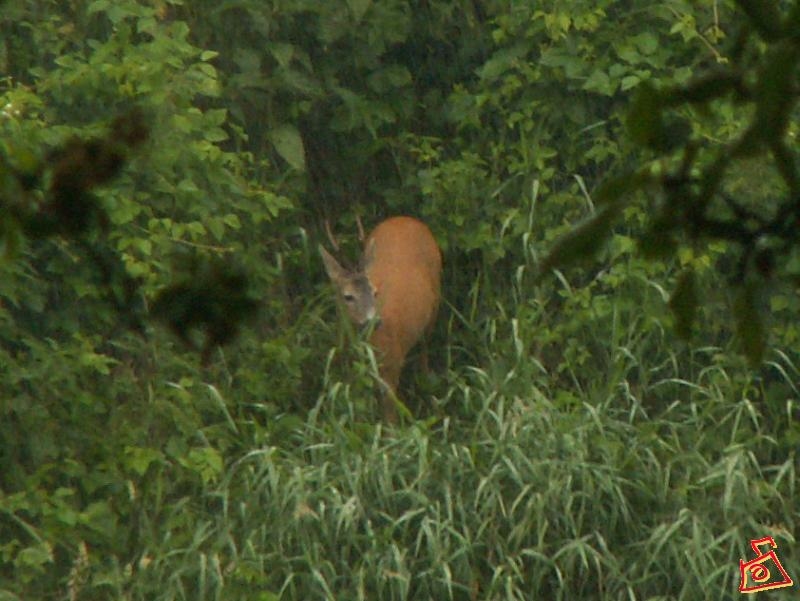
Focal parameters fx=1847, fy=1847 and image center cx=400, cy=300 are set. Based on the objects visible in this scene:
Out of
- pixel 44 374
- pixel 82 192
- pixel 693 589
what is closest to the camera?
pixel 82 192

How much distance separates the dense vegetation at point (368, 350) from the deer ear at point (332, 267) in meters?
0.09

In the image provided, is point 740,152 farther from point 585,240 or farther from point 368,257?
point 368,257

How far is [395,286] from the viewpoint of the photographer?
25.9ft

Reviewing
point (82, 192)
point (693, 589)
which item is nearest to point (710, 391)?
point (693, 589)

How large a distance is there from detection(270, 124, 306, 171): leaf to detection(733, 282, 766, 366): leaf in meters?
6.12

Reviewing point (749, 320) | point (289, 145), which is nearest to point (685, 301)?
point (749, 320)

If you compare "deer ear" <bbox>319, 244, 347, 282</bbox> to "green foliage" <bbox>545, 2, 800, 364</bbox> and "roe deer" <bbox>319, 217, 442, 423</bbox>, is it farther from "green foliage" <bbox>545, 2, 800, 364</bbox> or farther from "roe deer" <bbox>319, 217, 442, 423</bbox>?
"green foliage" <bbox>545, 2, 800, 364</bbox>

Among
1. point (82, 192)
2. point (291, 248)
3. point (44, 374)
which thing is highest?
point (82, 192)

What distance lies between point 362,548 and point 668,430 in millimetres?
1255

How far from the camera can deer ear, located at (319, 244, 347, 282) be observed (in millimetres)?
7461

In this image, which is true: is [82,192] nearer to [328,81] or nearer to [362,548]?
[362,548]

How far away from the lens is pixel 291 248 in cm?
776

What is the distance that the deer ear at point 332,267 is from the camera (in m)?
7.46

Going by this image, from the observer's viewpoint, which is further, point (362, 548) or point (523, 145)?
point (523, 145)
